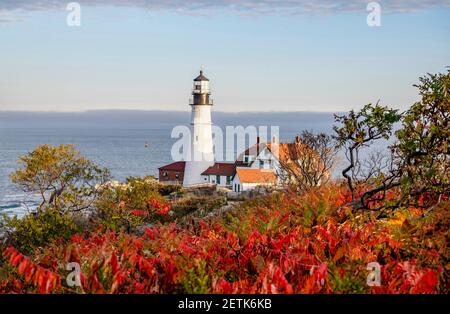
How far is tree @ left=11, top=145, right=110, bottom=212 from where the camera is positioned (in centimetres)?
1616

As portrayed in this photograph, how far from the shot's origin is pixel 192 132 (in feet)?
172

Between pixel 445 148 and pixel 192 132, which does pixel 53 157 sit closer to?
pixel 445 148

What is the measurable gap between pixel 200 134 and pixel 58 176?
1408 inches

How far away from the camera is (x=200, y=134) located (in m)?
52.2

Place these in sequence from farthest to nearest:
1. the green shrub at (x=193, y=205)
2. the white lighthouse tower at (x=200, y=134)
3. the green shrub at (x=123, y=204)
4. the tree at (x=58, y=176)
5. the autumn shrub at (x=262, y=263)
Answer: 1. the white lighthouse tower at (x=200, y=134)
2. the green shrub at (x=193, y=205)
3. the green shrub at (x=123, y=204)
4. the tree at (x=58, y=176)
5. the autumn shrub at (x=262, y=263)

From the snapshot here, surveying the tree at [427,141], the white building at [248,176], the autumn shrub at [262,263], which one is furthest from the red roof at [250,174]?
the autumn shrub at [262,263]

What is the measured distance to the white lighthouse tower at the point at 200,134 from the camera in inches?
1970

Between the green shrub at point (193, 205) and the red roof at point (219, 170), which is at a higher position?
the red roof at point (219, 170)

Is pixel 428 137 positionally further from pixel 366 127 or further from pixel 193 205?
pixel 193 205

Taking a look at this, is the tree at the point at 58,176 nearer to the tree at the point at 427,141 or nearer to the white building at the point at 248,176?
the tree at the point at 427,141

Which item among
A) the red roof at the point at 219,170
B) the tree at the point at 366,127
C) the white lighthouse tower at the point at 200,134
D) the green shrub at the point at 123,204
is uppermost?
the white lighthouse tower at the point at 200,134

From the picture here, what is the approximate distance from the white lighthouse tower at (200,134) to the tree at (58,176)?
108 ft

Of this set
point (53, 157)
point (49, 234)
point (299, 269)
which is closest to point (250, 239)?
point (299, 269)

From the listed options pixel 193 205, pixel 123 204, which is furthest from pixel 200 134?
pixel 123 204
